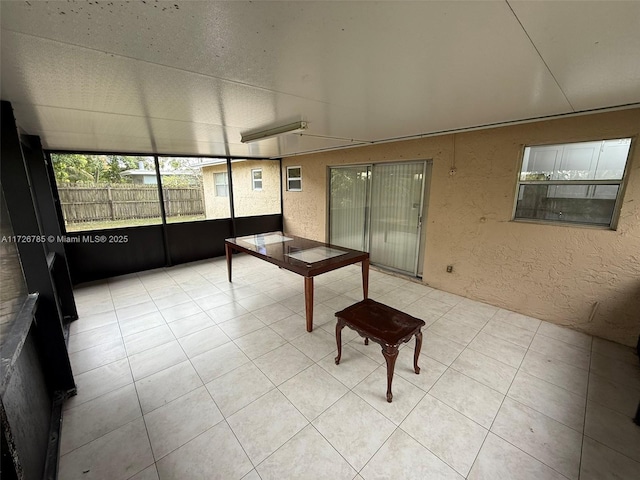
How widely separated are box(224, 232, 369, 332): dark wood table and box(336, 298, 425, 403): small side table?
602 mm

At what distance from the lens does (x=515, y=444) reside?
1518 mm

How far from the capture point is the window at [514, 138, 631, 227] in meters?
2.34

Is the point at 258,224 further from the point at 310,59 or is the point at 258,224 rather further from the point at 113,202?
the point at 310,59

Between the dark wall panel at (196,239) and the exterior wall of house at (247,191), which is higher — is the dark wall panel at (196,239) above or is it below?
below

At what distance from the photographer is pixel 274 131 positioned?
Answer: 2.53 meters

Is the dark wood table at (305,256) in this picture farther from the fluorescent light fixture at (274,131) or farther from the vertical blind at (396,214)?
the fluorescent light fixture at (274,131)

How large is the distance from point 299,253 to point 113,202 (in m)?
3.73

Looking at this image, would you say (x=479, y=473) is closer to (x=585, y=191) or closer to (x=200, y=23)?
(x=200, y=23)

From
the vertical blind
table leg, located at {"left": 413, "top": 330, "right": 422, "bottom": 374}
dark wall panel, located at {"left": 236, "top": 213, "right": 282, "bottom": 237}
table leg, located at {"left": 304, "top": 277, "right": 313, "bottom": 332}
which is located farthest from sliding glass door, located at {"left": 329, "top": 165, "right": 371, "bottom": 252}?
table leg, located at {"left": 413, "top": 330, "right": 422, "bottom": 374}

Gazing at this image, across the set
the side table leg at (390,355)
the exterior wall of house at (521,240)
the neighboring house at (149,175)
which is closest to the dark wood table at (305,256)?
the side table leg at (390,355)

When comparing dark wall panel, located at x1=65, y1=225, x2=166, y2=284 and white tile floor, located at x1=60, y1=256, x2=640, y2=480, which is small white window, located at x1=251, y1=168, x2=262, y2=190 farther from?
white tile floor, located at x1=60, y1=256, x2=640, y2=480

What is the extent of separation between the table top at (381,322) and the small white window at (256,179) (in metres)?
5.27

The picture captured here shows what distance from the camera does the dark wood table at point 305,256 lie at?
2.61 metres

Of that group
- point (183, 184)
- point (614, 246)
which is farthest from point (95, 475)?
point (183, 184)
